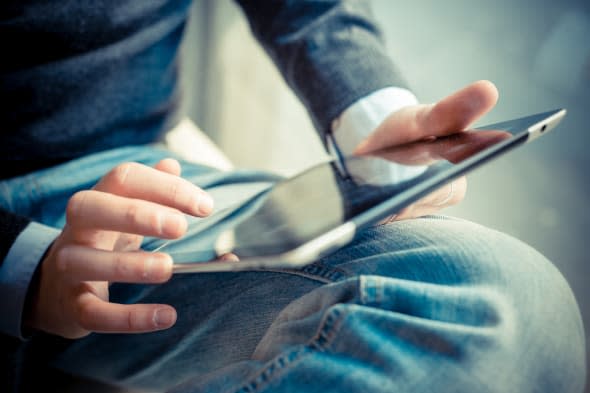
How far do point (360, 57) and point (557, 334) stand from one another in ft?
1.06

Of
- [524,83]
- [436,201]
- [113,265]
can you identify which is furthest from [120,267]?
[524,83]

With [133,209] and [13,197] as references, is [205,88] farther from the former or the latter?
[133,209]

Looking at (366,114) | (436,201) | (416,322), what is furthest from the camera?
(366,114)

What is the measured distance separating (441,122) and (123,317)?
0.26 m

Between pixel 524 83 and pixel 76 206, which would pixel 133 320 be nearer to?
pixel 76 206

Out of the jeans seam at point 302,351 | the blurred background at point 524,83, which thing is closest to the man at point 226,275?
the jeans seam at point 302,351

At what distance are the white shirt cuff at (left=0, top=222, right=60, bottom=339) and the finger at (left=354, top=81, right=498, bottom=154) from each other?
271mm

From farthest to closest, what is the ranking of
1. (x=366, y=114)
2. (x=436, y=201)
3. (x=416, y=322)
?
(x=366, y=114) < (x=436, y=201) < (x=416, y=322)

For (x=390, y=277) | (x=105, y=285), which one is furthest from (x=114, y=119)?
(x=390, y=277)

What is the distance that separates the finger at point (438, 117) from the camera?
34cm

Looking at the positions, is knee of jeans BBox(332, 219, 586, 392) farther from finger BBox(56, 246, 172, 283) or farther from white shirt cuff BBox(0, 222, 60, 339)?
white shirt cuff BBox(0, 222, 60, 339)

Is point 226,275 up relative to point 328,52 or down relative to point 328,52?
down

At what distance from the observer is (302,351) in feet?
0.81

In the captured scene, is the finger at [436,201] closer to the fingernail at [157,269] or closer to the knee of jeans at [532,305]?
the knee of jeans at [532,305]
